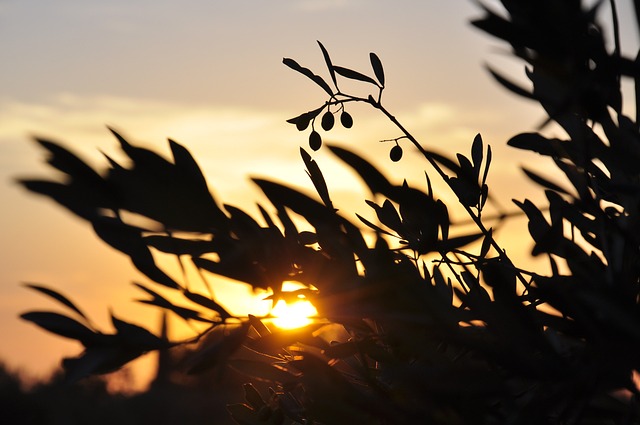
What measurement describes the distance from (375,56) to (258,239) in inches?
22.2

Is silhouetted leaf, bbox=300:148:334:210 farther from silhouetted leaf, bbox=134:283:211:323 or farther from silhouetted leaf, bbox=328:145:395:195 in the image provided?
silhouetted leaf, bbox=134:283:211:323

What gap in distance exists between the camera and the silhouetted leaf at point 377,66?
4.78 feet

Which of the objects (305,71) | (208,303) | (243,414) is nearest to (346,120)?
(305,71)

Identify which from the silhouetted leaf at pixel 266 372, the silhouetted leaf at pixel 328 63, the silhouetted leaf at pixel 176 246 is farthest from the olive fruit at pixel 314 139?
the silhouetted leaf at pixel 176 246

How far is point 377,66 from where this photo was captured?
147 centimetres

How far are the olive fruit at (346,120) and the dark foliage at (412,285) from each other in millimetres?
409

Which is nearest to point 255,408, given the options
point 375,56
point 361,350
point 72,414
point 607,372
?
point 361,350

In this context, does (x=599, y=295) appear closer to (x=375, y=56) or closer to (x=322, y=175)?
(x=322, y=175)

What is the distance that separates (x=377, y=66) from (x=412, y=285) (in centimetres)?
62

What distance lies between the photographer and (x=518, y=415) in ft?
3.02

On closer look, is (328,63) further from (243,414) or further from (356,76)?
(243,414)

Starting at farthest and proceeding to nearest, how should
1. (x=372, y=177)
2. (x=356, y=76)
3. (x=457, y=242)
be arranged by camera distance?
(x=356, y=76), (x=457, y=242), (x=372, y=177)

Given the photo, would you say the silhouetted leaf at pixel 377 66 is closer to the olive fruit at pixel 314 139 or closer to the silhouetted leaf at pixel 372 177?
the olive fruit at pixel 314 139

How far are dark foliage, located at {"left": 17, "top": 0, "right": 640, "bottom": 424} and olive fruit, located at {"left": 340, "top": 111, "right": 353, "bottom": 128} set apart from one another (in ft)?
1.34
